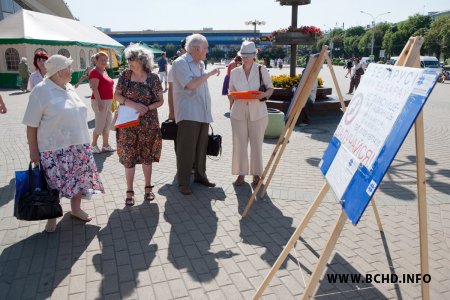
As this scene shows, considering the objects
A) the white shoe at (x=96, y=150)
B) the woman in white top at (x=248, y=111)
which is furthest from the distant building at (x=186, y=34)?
the woman in white top at (x=248, y=111)

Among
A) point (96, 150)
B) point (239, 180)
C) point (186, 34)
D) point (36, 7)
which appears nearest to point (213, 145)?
point (239, 180)

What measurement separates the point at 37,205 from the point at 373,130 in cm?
298

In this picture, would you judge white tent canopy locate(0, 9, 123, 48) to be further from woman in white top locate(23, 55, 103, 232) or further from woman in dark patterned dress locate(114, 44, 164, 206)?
woman in white top locate(23, 55, 103, 232)

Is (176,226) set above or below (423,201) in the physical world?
below

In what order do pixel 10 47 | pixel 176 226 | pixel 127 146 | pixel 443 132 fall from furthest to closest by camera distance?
pixel 10 47, pixel 443 132, pixel 127 146, pixel 176 226

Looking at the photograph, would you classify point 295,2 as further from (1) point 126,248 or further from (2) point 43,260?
(2) point 43,260

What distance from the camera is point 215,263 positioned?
126 inches

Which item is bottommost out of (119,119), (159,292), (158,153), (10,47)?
(159,292)

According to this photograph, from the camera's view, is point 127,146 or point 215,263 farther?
point 127,146

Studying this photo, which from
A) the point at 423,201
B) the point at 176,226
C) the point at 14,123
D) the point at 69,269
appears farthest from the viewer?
the point at 14,123

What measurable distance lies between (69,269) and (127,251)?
1.74 feet

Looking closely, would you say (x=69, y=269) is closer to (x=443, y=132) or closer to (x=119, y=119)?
(x=119, y=119)

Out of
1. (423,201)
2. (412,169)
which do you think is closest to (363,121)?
(423,201)

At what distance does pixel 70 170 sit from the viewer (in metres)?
3.63
